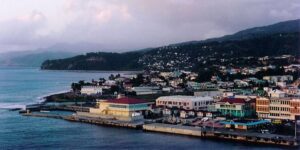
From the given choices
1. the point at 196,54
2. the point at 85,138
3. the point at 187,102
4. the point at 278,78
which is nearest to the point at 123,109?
the point at 187,102

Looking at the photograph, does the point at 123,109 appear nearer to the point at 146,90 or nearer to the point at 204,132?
the point at 204,132

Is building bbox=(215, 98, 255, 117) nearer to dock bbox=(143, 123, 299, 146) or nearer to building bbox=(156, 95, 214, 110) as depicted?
building bbox=(156, 95, 214, 110)

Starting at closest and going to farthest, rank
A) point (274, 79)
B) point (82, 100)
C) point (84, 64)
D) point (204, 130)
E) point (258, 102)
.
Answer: point (204, 130)
point (258, 102)
point (82, 100)
point (274, 79)
point (84, 64)


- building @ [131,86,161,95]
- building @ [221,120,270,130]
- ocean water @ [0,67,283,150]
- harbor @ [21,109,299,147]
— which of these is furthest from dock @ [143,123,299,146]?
building @ [131,86,161,95]

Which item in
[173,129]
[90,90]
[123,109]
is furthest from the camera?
[90,90]

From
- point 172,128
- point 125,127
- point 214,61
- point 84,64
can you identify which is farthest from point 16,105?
point 84,64

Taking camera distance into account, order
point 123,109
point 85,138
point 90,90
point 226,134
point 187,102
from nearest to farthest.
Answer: point 226,134 < point 85,138 < point 123,109 < point 187,102 < point 90,90

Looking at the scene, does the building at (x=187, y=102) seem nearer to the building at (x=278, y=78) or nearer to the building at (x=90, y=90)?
the building at (x=90, y=90)

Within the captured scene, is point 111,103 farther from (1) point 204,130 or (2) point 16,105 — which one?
(2) point 16,105
